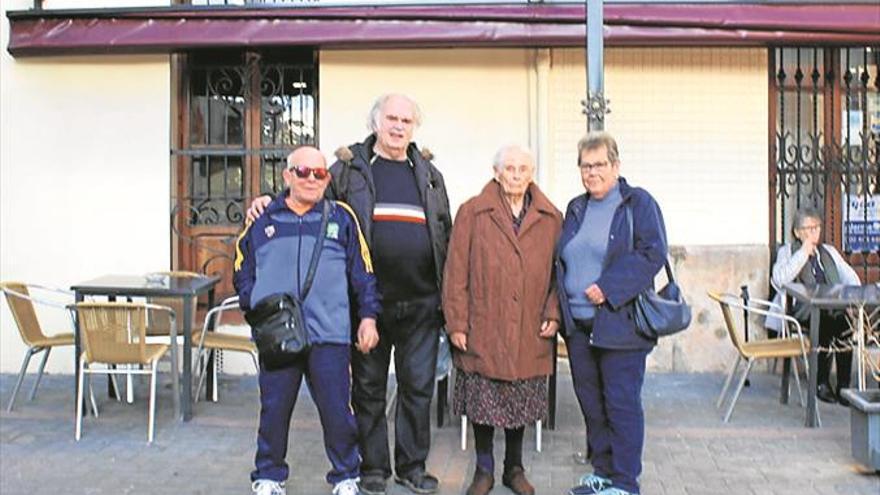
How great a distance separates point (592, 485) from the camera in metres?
4.82

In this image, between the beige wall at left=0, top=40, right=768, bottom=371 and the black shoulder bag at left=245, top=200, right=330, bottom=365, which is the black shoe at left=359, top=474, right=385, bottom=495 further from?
the beige wall at left=0, top=40, right=768, bottom=371

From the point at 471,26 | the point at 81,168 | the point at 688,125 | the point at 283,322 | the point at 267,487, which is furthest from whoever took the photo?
the point at 81,168

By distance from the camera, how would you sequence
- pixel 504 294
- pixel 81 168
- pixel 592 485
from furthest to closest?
1. pixel 81 168
2. pixel 592 485
3. pixel 504 294

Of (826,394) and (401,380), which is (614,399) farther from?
(826,394)

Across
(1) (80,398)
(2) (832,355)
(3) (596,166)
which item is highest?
(3) (596,166)

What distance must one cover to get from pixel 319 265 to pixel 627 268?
1457mm

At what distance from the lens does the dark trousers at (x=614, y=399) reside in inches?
181

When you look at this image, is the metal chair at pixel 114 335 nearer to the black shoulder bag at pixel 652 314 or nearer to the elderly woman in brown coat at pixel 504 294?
the elderly woman in brown coat at pixel 504 294

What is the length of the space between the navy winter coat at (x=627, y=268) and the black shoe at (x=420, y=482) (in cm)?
114

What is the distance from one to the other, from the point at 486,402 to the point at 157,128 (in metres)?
4.56

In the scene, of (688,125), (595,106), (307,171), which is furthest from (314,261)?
(688,125)

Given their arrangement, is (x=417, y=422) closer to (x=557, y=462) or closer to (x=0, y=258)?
(x=557, y=462)

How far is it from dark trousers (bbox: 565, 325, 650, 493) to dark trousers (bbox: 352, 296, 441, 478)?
73 cm

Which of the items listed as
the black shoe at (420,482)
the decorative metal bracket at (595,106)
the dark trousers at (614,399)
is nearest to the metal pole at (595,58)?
the decorative metal bracket at (595,106)
